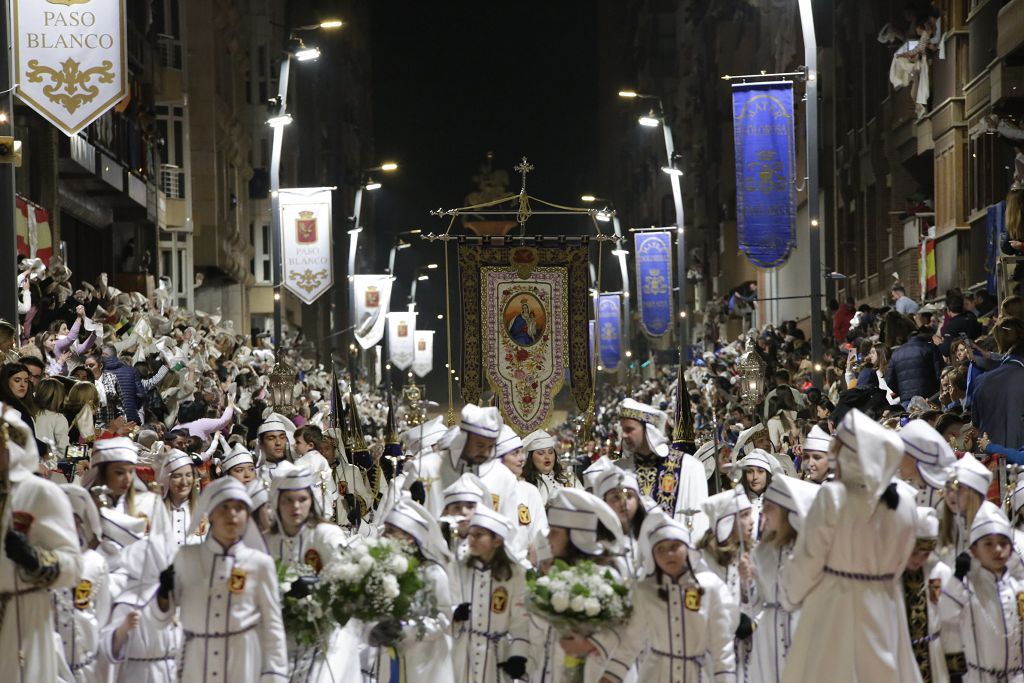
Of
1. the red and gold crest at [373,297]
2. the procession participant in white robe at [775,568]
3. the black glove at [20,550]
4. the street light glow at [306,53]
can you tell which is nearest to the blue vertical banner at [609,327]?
the red and gold crest at [373,297]

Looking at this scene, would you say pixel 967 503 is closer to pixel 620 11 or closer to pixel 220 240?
pixel 220 240

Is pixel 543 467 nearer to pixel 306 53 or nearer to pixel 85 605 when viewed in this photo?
pixel 85 605

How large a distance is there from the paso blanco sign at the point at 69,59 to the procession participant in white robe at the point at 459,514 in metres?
6.66

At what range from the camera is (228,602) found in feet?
31.5

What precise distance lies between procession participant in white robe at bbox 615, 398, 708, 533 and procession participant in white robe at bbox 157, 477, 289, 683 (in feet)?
14.2

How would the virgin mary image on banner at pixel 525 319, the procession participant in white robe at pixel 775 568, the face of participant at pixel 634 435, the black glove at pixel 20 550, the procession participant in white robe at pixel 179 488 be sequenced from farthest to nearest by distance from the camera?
the virgin mary image on banner at pixel 525 319, the face of participant at pixel 634 435, the procession participant in white robe at pixel 179 488, the procession participant in white robe at pixel 775 568, the black glove at pixel 20 550

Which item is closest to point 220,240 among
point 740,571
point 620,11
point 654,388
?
point 654,388

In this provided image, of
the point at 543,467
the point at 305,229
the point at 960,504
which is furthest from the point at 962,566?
the point at 305,229

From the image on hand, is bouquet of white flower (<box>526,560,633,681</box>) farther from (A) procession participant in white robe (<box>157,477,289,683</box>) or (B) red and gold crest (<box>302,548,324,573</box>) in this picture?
(B) red and gold crest (<box>302,548,324,573</box>)

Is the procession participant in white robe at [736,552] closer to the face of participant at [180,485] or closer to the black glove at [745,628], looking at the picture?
the black glove at [745,628]

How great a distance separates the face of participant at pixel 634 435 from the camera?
1345 centimetres

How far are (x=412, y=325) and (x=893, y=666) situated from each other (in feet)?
186

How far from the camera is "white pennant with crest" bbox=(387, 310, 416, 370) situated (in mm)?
65312

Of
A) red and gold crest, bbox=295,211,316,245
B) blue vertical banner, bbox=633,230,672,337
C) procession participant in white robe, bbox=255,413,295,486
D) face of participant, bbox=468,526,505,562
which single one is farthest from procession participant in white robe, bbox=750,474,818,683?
blue vertical banner, bbox=633,230,672,337
